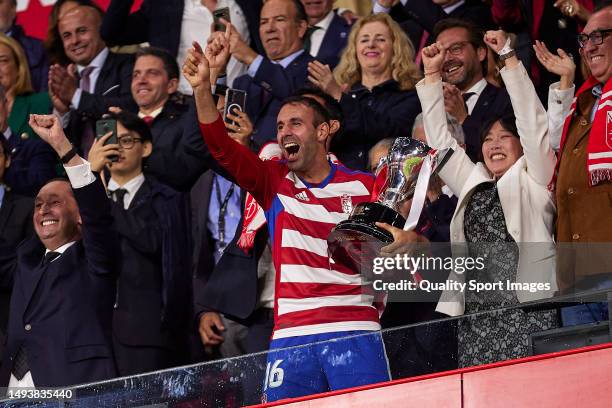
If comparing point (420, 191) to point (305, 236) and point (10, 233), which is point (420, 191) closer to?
point (305, 236)

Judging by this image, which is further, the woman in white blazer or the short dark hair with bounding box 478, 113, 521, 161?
the short dark hair with bounding box 478, 113, 521, 161

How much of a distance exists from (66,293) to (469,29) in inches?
91.1

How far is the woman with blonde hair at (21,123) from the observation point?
25.2 feet

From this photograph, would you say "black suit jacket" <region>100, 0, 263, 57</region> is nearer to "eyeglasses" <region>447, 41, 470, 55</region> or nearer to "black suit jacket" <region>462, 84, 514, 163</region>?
"eyeglasses" <region>447, 41, 470, 55</region>

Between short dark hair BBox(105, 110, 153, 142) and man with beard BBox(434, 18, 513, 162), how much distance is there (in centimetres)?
156

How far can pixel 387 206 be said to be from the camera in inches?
208

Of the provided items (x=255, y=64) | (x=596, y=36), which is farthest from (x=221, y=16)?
(x=596, y=36)

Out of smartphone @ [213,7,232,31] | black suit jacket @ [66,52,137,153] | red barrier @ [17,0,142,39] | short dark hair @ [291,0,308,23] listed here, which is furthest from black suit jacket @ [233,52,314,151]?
red barrier @ [17,0,142,39]

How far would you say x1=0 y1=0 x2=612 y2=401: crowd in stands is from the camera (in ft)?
17.4

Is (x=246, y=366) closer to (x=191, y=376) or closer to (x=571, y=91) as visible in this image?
(x=191, y=376)

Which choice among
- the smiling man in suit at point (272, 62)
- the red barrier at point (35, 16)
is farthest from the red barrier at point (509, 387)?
the red barrier at point (35, 16)

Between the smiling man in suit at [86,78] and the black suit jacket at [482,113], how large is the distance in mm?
2252

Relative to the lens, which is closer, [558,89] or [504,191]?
[504,191]

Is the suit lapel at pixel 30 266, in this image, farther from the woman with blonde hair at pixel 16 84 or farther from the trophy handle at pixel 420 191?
the trophy handle at pixel 420 191
